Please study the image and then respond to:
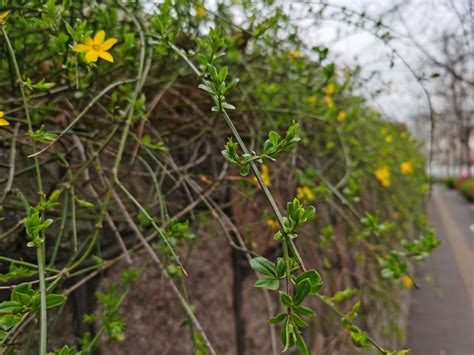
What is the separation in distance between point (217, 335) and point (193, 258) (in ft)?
0.77

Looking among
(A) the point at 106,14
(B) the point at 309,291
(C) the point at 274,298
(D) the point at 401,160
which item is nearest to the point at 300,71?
(A) the point at 106,14

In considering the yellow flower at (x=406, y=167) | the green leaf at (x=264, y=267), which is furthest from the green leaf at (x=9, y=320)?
the yellow flower at (x=406, y=167)

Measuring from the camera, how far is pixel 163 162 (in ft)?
3.59

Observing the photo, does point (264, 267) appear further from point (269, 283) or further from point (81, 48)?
point (81, 48)

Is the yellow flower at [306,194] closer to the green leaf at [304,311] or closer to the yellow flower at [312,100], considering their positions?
the yellow flower at [312,100]

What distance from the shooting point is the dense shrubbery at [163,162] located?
568 millimetres

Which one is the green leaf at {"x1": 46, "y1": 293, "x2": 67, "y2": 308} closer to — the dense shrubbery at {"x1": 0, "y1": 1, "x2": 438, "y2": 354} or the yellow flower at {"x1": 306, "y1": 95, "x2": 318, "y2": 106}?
the dense shrubbery at {"x1": 0, "y1": 1, "x2": 438, "y2": 354}

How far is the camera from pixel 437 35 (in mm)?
2066

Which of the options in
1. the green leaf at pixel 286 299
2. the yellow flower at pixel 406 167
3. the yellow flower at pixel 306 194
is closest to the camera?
the green leaf at pixel 286 299

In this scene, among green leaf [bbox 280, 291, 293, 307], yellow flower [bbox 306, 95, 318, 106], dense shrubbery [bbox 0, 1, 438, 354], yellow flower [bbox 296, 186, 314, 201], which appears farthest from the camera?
yellow flower [bbox 306, 95, 318, 106]

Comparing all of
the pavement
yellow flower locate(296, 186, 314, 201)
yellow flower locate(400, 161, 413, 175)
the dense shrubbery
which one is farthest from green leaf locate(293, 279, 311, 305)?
yellow flower locate(400, 161, 413, 175)

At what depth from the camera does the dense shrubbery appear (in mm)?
568

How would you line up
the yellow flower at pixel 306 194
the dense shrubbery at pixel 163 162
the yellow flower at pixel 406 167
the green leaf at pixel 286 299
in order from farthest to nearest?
the yellow flower at pixel 406 167
the yellow flower at pixel 306 194
the dense shrubbery at pixel 163 162
the green leaf at pixel 286 299

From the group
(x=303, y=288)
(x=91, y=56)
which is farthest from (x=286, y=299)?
(x=91, y=56)
